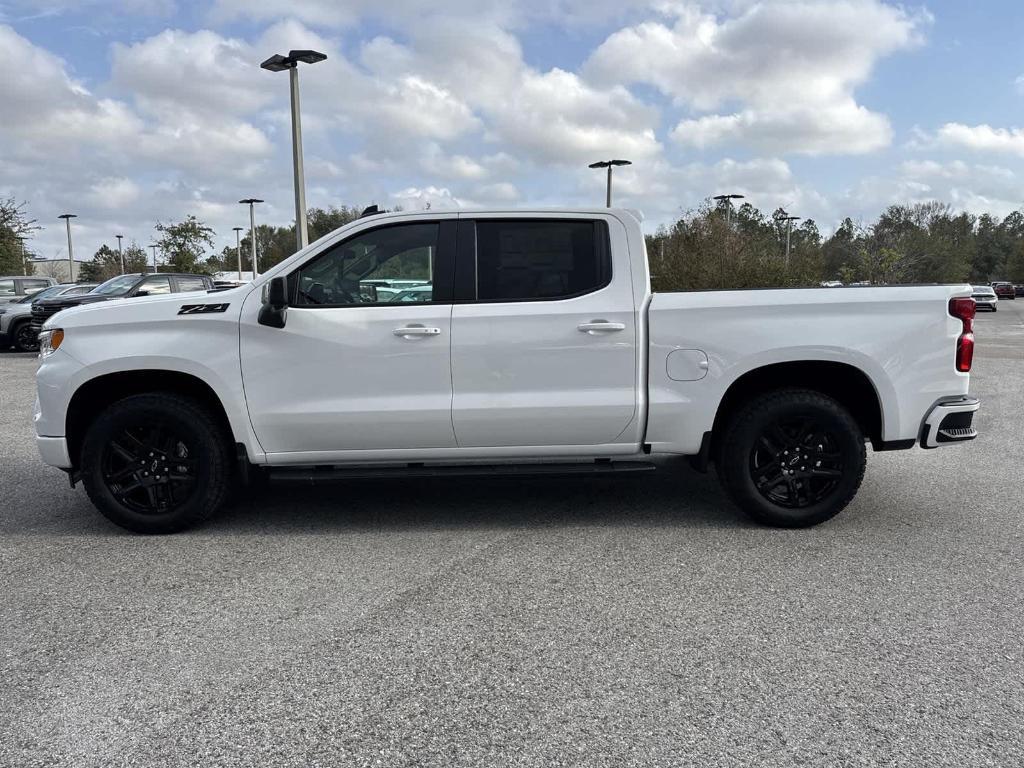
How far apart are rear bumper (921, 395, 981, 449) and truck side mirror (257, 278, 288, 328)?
383 cm

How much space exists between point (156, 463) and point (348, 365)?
1312 millimetres

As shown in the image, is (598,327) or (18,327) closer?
(598,327)

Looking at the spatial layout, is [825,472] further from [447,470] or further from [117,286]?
[117,286]

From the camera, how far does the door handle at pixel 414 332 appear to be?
4895 mm

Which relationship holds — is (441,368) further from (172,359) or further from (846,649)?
(846,649)

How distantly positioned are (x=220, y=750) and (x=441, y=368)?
102 inches

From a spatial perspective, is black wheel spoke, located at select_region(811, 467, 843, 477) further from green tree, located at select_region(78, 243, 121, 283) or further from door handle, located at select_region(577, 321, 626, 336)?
green tree, located at select_region(78, 243, 121, 283)

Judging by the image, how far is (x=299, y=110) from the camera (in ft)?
53.5

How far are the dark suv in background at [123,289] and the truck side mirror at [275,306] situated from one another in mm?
13500

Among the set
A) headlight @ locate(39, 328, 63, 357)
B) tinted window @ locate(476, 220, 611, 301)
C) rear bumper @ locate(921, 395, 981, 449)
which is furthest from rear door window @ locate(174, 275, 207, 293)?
rear bumper @ locate(921, 395, 981, 449)

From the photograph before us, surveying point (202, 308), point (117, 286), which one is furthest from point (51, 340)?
point (117, 286)

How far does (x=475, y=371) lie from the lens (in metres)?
4.93

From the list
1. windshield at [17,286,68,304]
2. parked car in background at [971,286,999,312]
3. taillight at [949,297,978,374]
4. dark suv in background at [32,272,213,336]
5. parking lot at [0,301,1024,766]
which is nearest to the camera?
parking lot at [0,301,1024,766]

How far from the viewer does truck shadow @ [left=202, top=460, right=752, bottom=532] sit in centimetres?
533
